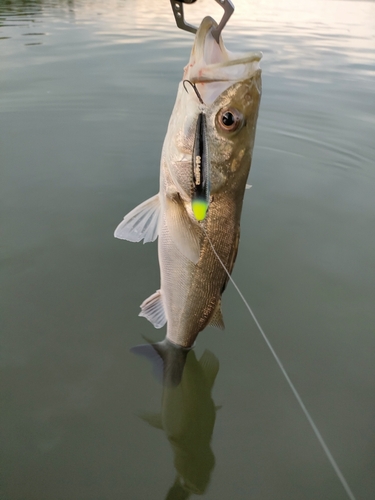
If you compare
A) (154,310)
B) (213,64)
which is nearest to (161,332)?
(154,310)

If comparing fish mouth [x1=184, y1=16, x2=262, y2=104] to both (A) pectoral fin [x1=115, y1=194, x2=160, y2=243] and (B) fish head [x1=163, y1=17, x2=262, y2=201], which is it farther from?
(A) pectoral fin [x1=115, y1=194, x2=160, y2=243]

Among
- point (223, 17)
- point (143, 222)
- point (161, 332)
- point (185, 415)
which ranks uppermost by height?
point (223, 17)

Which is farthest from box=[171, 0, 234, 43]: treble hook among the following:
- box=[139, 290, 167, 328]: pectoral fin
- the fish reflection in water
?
the fish reflection in water

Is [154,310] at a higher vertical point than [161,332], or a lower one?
higher

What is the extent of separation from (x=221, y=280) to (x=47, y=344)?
52.2 inches

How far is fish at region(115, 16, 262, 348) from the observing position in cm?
171

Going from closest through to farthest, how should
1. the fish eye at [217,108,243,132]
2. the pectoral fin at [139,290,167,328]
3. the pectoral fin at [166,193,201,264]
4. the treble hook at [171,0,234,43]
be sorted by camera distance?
the treble hook at [171,0,234,43] < the fish eye at [217,108,243,132] < the pectoral fin at [166,193,201,264] < the pectoral fin at [139,290,167,328]

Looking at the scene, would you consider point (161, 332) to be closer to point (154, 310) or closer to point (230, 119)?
point (154, 310)

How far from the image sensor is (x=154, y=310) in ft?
7.39

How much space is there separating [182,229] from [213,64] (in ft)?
2.49

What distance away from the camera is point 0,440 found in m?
2.12

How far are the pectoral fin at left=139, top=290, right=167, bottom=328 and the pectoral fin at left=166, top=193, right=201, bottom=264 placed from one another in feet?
1.33

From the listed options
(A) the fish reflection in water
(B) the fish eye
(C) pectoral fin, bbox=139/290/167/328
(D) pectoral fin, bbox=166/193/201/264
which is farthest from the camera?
(C) pectoral fin, bbox=139/290/167/328

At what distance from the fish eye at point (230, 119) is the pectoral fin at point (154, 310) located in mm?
1007
